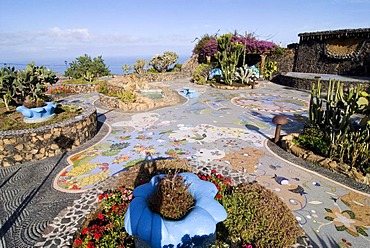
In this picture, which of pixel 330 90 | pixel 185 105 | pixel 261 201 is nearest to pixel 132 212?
pixel 261 201

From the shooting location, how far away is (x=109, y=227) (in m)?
4.32

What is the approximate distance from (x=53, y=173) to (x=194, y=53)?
24732 millimetres

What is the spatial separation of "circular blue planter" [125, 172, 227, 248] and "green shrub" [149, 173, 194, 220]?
107 millimetres

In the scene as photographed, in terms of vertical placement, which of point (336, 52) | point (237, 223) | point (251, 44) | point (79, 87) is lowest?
point (237, 223)

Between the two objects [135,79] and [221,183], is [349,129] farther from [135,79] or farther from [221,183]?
[135,79]

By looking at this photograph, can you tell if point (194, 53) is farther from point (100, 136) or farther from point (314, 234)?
point (314, 234)

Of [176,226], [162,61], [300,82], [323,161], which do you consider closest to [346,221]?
[323,161]

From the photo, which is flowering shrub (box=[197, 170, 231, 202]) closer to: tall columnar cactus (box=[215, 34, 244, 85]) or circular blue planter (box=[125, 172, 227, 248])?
circular blue planter (box=[125, 172, 227, 248])

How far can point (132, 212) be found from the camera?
133 inches

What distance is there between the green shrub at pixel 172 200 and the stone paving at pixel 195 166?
2.34m

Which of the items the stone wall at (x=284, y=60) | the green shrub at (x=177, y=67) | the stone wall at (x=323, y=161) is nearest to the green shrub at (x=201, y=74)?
the green shrub at (x=177, y=67)

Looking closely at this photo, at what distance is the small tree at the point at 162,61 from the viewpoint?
26.2m

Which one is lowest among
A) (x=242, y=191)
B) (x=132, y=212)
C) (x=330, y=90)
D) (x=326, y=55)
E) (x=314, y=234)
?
(x=314, y=234)

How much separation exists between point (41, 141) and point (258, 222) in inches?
293
